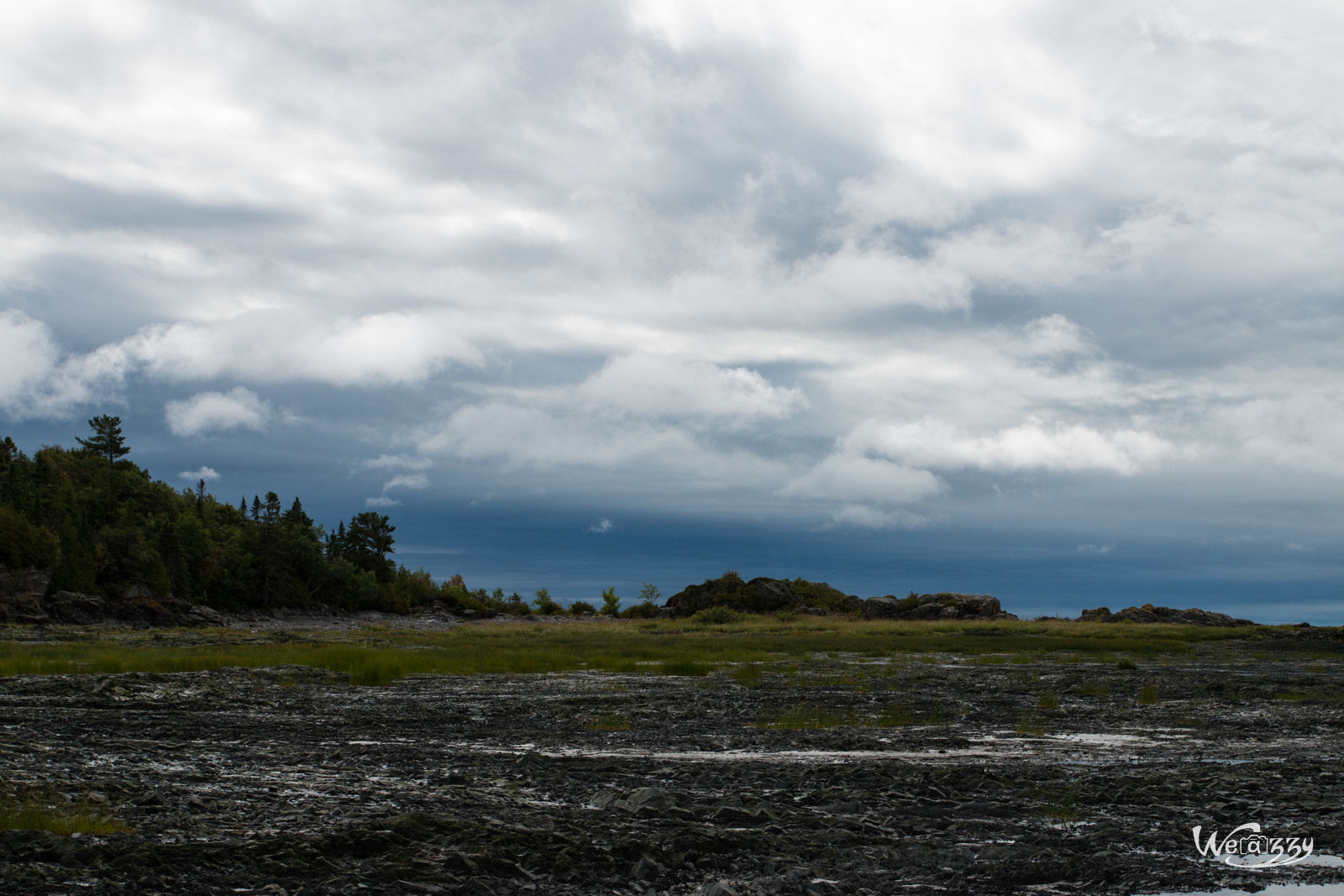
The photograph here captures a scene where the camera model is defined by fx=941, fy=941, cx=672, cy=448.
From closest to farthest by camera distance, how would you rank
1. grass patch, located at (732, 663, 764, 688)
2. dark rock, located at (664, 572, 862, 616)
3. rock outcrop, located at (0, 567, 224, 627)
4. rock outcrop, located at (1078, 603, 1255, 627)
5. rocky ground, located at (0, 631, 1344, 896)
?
rocky ground, located at (0, 631, 1344, 896)
grass patch, located at (732, 663, 764, 688)
rock outcrop, located at (0, 567, 224, 627)
rock outcrop, located at (1078, 603, 1255, 627)
dark rock, located at (664, 572, 862, 616)

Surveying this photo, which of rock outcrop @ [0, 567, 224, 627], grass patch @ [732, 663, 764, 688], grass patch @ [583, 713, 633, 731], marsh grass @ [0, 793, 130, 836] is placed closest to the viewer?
marsh grass @ [0, 793, 130, 836]

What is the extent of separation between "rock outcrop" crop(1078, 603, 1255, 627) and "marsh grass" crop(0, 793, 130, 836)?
8720 centimetres

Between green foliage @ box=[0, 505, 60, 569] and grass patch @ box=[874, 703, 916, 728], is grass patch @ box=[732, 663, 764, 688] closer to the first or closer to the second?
grass patch @ box=[874, 703, 916, 728]

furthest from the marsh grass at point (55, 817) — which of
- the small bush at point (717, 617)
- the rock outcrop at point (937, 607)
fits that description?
the rock outcrop at point (937, 607)

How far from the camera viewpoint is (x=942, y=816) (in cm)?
966

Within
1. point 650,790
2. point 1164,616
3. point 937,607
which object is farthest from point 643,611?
point 650,790

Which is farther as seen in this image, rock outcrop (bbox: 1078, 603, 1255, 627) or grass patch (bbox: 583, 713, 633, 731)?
rock outcrop (bbox: 1078, 603, 1255, 627)

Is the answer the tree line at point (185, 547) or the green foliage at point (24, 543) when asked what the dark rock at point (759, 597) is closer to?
the tree line at point (185, 547)

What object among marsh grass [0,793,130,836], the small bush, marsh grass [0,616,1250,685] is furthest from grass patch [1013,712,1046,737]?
the small bush

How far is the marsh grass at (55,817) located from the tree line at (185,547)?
64977 mm

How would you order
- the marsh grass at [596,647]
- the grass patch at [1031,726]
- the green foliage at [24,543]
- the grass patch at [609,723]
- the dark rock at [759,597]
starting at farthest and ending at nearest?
1. the dark rock at [759,597]
2. the green foliage at [24,543]
3. the marsh grass at [596,647]
4. the grass patch at [609,723]
5. the grass patch at [1031,726]

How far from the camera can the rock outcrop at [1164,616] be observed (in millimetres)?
82938

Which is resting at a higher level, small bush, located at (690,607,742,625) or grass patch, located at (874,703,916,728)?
grass patch, located at (874,703,916,728)

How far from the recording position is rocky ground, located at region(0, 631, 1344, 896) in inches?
296
